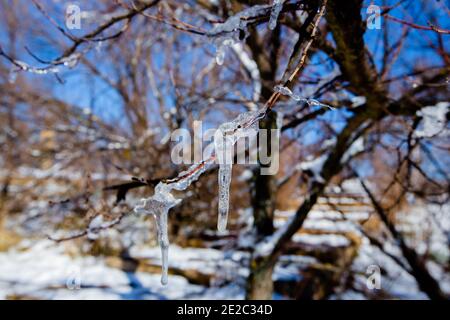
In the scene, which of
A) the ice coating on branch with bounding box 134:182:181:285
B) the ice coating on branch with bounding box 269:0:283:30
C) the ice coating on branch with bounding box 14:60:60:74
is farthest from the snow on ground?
the ice coating on branch with bounding box 269:0:283:30

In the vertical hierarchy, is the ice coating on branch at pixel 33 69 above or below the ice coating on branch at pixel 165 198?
above

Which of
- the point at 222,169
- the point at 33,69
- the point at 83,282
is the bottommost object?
the point at 83,282

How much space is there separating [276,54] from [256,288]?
2453 millimetres

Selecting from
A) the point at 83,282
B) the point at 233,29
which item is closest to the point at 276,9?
the point at 233,29

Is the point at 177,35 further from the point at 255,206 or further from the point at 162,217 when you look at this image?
the point at 162,217

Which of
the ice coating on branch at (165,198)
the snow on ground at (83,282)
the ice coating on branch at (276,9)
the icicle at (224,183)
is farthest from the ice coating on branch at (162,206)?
the snow on ground at (83,282)

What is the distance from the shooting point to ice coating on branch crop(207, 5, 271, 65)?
5.40 ft

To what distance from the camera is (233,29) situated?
1735 millimetres

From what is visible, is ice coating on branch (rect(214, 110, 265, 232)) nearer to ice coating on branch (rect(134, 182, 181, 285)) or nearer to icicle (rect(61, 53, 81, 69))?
ice coating on branch (rect(134, 182, 181, 285))

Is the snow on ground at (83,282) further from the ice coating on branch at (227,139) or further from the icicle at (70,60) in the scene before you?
the ice coating on branch at (227,139)

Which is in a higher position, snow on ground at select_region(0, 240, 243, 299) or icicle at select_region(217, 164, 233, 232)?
icicle at select_region(217, 164, 233, 232)

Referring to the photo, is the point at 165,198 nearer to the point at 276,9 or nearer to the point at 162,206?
the point at 162,206

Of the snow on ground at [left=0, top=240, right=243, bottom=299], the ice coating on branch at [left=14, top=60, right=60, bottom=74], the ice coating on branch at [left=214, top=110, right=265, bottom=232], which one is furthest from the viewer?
the snow on ground at [left=0, top=240, right=243, bottom=299]

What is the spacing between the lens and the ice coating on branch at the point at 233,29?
165 cm
